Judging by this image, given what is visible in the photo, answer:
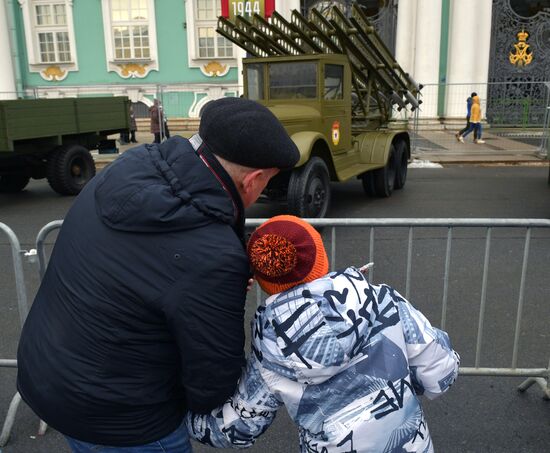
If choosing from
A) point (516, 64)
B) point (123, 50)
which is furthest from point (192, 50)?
point (516, 64)

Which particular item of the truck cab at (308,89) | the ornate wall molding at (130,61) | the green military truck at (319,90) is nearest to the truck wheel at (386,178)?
the green military truck at (319,90)

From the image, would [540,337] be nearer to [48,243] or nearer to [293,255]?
[293,255]

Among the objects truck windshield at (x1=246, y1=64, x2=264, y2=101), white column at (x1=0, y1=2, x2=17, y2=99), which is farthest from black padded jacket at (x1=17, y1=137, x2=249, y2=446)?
white column at (x1=0, y1=2, x2=17, y2=99)

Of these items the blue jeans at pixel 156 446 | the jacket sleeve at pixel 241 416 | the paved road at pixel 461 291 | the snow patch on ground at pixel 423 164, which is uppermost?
the jacket sleeve at pixel 241 416

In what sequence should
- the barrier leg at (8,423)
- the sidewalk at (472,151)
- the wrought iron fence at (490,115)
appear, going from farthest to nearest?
the wrought iron fence at (490,115)
the sidewalk at (472,151)
the barrier leg at (8,423)

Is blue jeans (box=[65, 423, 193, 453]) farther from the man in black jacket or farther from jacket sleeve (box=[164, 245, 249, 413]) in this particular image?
jacket sleeve (box=[164, 245, 249, 413])

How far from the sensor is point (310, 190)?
696cm

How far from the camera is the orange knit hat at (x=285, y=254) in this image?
1.34 meters

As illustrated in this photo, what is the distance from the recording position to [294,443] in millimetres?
2824

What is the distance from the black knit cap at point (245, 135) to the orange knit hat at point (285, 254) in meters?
0.16

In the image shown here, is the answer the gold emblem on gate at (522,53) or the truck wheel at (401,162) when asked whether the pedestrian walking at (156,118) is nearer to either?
the truck wheel at (401,162)

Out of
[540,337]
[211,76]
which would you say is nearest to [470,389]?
[540,337]

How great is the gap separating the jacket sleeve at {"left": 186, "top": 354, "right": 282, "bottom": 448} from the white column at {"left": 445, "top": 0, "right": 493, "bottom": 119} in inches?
739

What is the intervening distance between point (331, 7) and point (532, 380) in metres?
6.03
